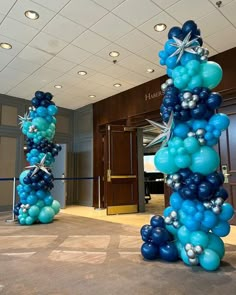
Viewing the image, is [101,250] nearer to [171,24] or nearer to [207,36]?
[171,24]

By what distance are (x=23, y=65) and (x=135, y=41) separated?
260 cm

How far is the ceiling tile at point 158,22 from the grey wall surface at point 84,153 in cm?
426

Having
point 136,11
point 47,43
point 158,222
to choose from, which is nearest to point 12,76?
point 47,43

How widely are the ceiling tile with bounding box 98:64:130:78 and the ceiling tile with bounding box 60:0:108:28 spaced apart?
5.21ft

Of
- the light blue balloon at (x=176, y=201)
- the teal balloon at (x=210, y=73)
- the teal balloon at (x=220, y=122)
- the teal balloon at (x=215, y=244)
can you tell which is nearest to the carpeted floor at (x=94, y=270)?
the teal balloon at (x=215, y=244)

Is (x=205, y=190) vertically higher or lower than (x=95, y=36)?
lower

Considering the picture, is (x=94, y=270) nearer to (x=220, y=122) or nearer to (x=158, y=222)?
(x=158, y=222)

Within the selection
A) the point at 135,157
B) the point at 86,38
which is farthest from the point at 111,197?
the point at 86,38

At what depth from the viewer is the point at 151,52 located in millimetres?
4895

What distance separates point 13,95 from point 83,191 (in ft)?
12.3

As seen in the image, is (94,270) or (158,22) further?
(158,22)

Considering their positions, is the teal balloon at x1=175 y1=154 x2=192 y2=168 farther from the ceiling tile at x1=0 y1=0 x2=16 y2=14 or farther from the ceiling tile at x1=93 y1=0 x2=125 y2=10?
the ceiling tile at x1=0 y1=0 x2=16 y2=14

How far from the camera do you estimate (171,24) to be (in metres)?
4.03

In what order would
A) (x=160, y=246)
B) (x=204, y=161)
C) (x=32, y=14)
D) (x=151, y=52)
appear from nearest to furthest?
(x=204, y=161)
(x=160, y=246)
(x=32, y=14)
(x=151, y=52)
